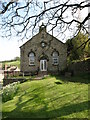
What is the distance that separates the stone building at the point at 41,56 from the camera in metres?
42.9

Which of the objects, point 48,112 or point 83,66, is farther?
point 83,66

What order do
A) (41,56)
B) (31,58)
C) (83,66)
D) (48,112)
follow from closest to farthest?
(48,112)
(83,66)
(41,56)
(31,58)

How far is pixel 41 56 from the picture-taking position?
42938 millimetres

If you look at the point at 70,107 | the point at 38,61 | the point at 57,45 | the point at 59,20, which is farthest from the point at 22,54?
the point at 70,107

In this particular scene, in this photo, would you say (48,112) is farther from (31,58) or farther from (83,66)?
(31,58)

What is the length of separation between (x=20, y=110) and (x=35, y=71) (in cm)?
3134

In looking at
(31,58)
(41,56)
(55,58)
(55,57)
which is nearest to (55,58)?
(55,58)

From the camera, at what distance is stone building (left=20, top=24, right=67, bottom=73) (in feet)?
141

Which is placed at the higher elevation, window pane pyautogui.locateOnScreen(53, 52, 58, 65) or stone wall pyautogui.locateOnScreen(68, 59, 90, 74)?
window pane pyautogui.locateOnScreen(53, 52, 58, 65)

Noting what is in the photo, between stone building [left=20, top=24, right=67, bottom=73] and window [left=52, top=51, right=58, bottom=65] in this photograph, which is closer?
stone building [left=20, top=24, right=67, bottom=73]

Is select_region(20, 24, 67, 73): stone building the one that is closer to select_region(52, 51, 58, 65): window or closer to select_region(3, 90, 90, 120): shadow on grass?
select_region(52, 51, 58, 65): window

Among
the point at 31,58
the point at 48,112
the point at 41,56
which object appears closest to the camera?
the point at 48,112

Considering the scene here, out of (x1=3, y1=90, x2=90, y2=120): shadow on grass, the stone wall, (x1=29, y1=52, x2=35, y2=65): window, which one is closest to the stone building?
(x1=29, y1=52, x2=35, y2=65): window

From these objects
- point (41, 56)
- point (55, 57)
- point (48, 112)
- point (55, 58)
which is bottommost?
point (48, 112)
